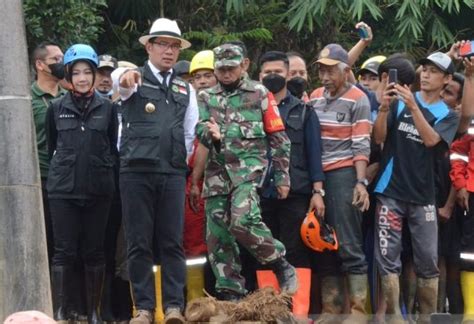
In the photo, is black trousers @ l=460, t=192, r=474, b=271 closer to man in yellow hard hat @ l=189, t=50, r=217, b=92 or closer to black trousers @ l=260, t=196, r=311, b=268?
black trousers @ l=260, t=196, r=311, b=268

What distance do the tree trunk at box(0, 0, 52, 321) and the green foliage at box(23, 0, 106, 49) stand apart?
6.41 meters

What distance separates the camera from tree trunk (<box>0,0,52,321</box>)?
7977 millimetres

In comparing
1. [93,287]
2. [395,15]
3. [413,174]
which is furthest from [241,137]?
[395,15]

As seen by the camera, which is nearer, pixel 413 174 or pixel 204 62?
pixel 413 174

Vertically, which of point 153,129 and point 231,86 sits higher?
point 231,86

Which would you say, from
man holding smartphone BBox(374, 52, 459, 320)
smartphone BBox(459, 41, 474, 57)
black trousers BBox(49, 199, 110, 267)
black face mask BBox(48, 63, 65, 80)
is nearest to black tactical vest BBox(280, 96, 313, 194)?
man holding smartphone BBox(374, 52, 459, 320)


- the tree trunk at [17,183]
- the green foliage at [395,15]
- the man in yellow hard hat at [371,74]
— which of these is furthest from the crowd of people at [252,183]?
the green foliage at [395,15]

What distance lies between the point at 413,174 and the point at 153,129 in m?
2.35

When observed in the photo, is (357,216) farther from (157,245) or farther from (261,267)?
(157,245)

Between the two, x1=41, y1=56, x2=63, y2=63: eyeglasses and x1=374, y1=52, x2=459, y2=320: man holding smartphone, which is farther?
x1=41, y1=56, x2=63, y2=63: eyeglasses

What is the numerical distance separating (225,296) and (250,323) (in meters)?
0.86

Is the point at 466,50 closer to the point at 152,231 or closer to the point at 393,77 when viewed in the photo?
the point at 393,77

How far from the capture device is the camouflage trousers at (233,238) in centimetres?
1027

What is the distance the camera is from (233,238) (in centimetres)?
1046
